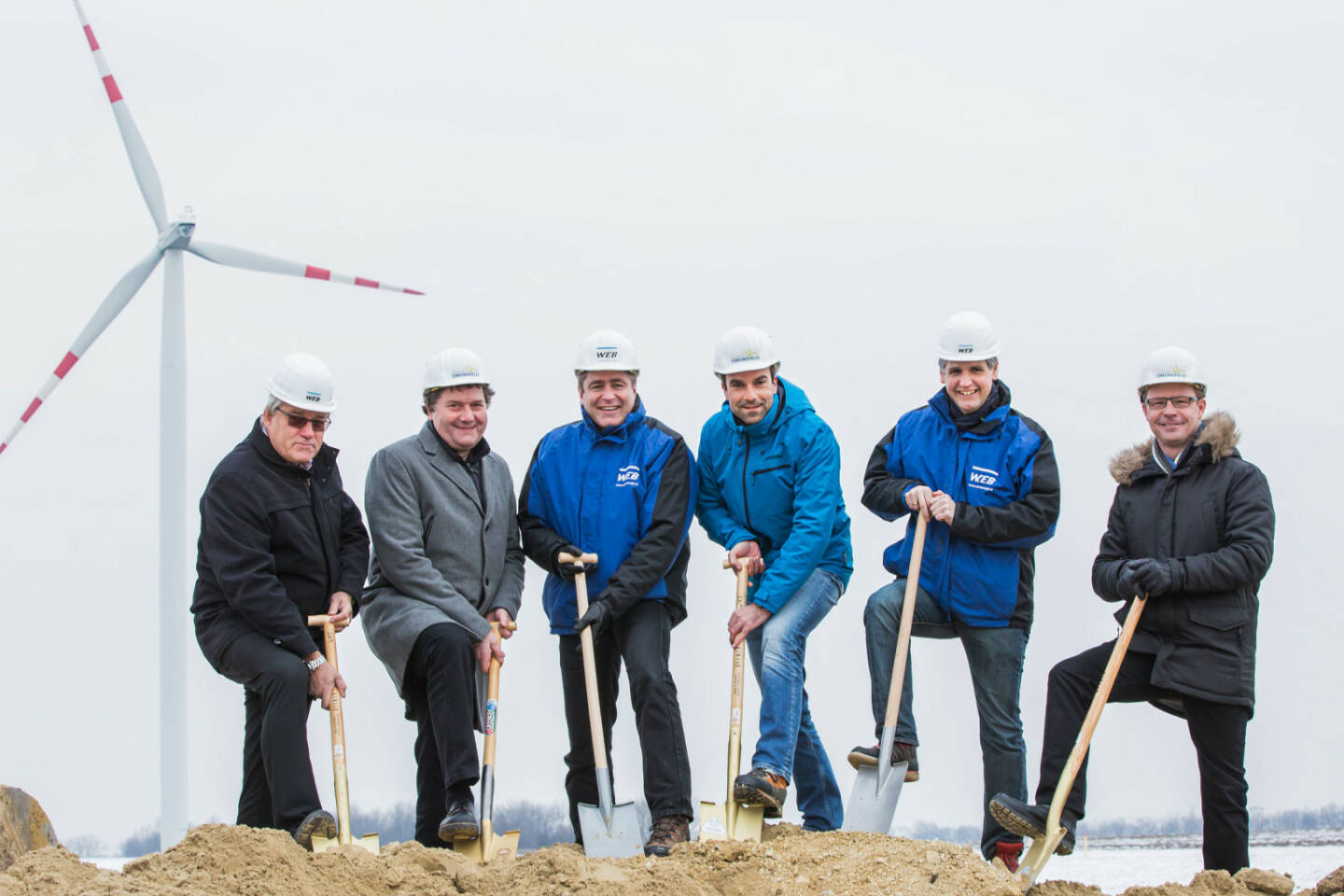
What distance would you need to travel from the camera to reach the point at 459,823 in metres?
6.93

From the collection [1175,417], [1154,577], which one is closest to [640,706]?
[1154,577]

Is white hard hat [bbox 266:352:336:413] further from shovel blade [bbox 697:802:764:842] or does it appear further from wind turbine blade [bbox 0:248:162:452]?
wind turbine blade [bbox 0:248:162:452]

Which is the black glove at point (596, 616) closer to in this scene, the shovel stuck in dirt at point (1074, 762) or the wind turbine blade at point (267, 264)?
the shovel stuck in dirt at point (1074, 762)

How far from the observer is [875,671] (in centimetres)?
746

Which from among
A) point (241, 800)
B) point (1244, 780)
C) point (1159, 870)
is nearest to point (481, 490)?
point (241, 800)

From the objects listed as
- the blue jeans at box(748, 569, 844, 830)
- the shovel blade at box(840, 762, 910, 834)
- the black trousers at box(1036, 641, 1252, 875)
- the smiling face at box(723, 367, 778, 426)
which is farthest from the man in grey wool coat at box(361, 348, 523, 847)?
the black trousers at box(1036, 641, 1252, 875)

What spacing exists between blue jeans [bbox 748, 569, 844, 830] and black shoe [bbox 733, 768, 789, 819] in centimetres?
5

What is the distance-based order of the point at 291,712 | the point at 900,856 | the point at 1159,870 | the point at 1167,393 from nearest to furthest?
the point at 900,856
the point at 291,712
the point at 1167,393
the point at 1159,870

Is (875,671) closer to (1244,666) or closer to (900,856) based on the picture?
(900,856)

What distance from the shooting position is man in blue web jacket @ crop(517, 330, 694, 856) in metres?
7.27

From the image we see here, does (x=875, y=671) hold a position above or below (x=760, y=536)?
below

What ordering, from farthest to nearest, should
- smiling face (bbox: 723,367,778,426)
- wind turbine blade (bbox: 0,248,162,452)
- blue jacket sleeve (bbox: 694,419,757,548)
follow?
wind turbine blade (bbox: 0,248,162,452), blue jacket sleeve (bbox: 694,419,757,548), smiling face (bbox: 723,367,778,426)

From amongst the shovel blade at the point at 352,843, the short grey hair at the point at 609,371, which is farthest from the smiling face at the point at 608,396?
the shovel blade at the point at 352,843

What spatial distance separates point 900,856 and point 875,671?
1341 millimetres
